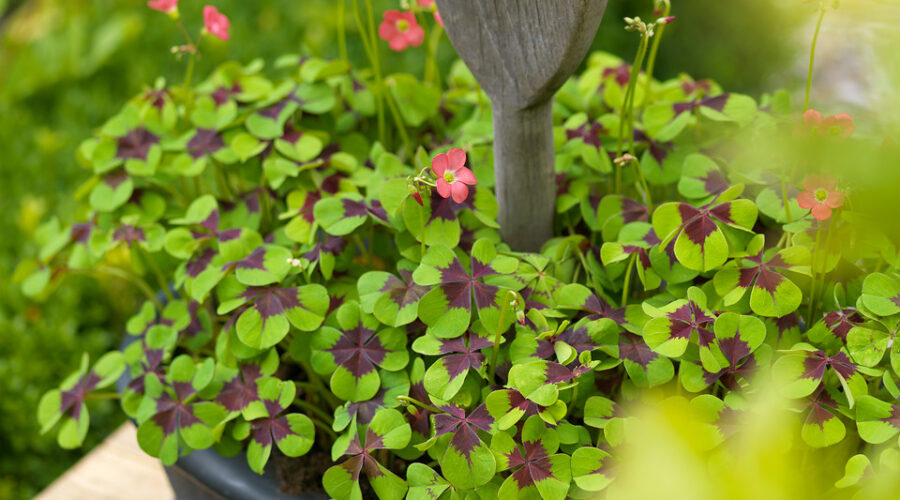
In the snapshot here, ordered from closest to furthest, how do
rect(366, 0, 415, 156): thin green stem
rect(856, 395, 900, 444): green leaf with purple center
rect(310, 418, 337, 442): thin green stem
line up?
rect(856, 395, 900, 444): green leaf with purple center
rect(310, 418, 337, 442): thin green stem
rect(366, 0, 415, 156): thin green stem

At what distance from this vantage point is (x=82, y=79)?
8.72ft

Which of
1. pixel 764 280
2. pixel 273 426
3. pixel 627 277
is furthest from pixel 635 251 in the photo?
pixel 273 426

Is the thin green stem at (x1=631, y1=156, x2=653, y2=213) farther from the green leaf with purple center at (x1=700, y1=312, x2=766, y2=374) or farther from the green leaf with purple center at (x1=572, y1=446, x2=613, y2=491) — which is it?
the green leaf with purple center at (x1=572, y1=446, x2=613, y2=491)

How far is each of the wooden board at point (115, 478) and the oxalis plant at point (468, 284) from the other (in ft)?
1.11

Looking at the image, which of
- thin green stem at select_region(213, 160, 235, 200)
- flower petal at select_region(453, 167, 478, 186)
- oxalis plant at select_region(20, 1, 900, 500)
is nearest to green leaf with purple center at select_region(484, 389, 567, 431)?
oxalis plant at select_region(20, 1, 900, 500)

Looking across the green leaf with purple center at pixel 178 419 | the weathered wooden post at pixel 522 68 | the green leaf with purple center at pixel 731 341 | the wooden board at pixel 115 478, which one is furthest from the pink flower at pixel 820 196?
the wooden board at pixel 115 478

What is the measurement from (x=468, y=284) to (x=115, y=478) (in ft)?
2.96

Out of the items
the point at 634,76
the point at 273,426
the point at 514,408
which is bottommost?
the point at 273,426

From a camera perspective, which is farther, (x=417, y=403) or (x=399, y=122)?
(x=399, y=122)

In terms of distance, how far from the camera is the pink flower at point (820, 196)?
2.55 ft

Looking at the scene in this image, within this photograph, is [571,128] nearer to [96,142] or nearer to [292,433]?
[292,433]

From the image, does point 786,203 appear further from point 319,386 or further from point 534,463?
point 319,386

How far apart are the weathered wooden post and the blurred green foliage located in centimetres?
103

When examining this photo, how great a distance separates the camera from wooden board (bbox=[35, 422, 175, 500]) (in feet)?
4.45
